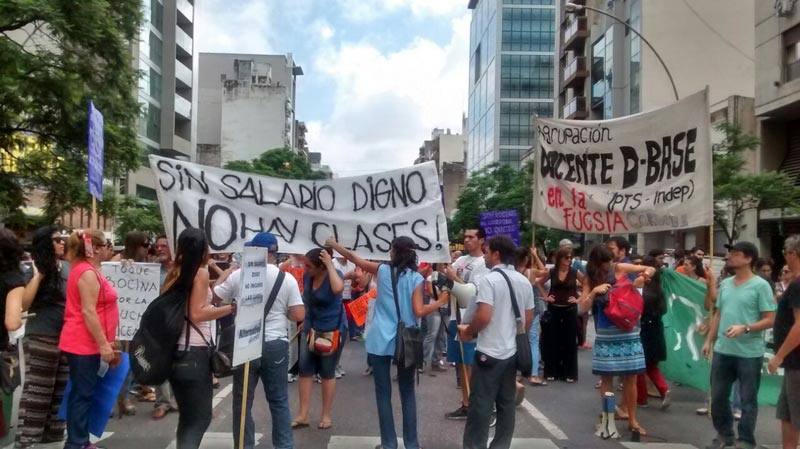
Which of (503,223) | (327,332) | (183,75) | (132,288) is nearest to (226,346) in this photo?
(327,332)

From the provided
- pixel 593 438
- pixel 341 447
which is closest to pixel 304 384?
pixel 341 447

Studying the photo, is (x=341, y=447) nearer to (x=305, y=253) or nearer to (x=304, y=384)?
(x=304, y=384)

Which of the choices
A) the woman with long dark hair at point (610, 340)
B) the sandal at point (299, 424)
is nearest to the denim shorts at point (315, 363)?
the sandal at point (299, 424)

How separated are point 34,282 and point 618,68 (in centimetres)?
4147

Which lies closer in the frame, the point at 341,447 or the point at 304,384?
the point at 341,447

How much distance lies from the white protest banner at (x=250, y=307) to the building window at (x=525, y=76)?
246ft

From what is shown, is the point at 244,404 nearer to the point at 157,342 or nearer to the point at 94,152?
the point at 157,342

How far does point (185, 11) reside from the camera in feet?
187

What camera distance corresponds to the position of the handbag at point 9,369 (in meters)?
6.14

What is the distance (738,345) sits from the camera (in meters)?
6.50

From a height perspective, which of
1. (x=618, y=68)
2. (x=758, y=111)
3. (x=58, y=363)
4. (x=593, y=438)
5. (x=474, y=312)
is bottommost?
(x=593, y=438)

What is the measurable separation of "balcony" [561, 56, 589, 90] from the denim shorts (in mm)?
46586

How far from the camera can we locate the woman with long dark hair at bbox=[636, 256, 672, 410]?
29.0 ft

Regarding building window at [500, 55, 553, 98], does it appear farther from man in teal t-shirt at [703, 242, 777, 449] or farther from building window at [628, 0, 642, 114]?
man in teal t-shirt at [703, 242, 777, 449]
